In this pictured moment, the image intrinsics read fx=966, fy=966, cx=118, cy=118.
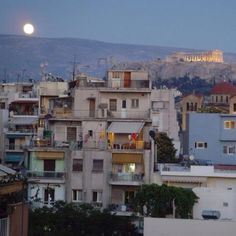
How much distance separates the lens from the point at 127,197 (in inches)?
1185

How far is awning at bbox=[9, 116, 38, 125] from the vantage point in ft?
136

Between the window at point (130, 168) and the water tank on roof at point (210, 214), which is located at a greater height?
the window at point (130, 168)

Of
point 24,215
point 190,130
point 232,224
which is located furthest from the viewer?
point 190,130

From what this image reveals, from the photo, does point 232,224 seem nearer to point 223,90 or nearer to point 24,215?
point 24,215

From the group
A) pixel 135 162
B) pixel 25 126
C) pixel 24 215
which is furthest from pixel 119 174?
pixel 24 215

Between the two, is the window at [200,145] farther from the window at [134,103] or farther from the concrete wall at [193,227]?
the concrete wall at [193,227]

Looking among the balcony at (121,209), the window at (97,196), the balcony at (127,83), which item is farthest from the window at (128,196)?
the balcony at (127,83)

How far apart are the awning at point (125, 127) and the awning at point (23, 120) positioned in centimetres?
975

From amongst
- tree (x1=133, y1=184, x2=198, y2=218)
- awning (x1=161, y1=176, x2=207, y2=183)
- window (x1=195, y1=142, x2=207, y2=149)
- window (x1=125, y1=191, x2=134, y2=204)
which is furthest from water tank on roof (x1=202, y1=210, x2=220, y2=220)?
window (x1=195, y1=142, x2=207, y2=149)

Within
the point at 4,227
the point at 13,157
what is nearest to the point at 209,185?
the point at 13,157

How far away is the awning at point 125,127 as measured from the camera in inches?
1221

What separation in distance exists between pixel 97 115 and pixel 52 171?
2611 millimetres

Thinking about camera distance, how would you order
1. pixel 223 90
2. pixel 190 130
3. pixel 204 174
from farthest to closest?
pixel 223 90
pixel 190 130
pixel 204 174

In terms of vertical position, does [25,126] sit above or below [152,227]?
above
